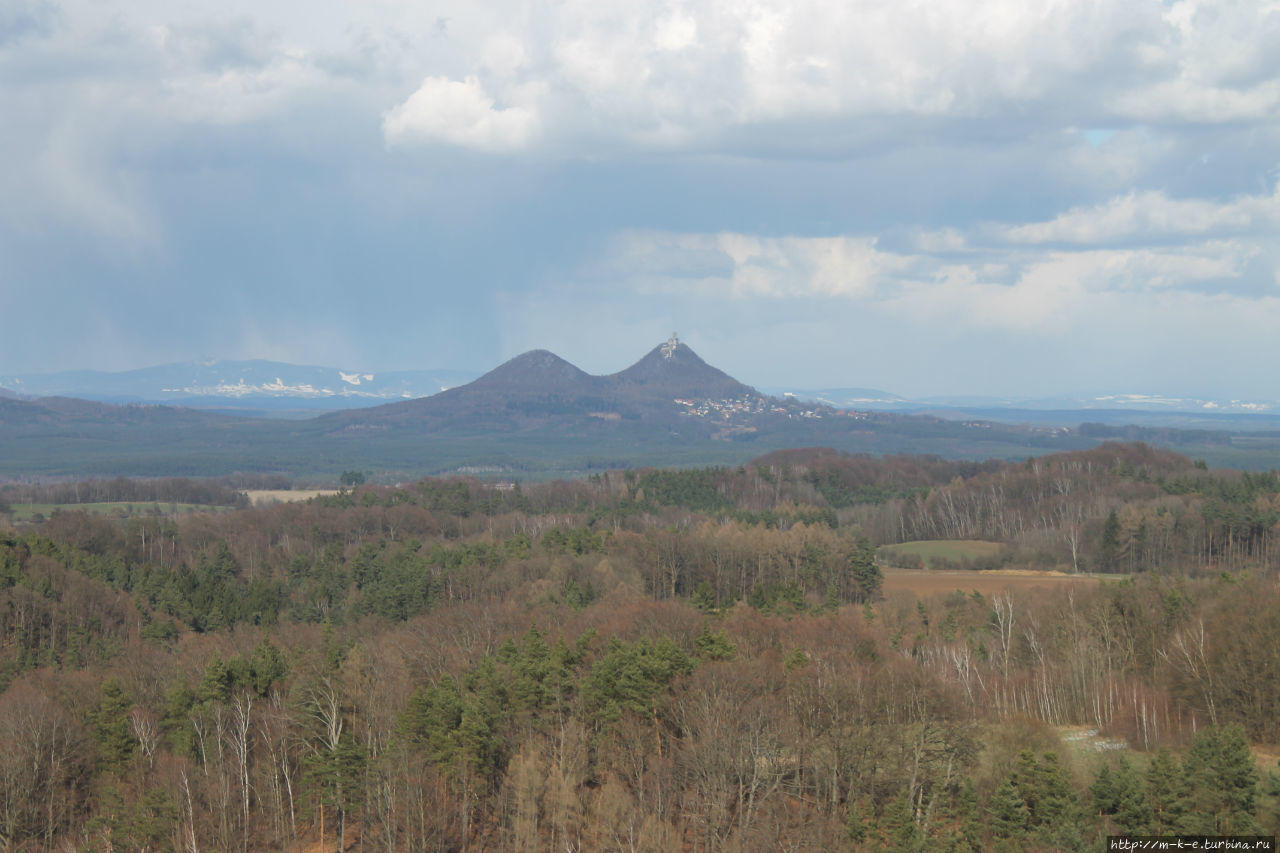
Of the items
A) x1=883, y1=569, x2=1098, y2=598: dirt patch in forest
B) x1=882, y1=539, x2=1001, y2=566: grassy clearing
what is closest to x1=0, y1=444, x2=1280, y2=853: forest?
x1=883, y1=569, x2=1098, y2=598: dirt patch in forest

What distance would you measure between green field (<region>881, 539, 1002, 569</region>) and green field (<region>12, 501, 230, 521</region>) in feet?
283

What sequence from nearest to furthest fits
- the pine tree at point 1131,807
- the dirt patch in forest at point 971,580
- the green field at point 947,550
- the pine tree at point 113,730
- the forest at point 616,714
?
the pine tree at point 1131,807
the forest at point 616,714
the pine tree at point 113,730
the dirt patch in forest at point 971,580
the green field at point 947,550

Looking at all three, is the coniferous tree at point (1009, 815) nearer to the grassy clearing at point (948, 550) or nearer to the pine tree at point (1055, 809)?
the pine tree at point (1055, 809)

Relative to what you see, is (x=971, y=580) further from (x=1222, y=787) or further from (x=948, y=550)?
(x=1222, y=787)

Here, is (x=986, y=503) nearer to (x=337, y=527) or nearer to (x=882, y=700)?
(x=337, y=527)

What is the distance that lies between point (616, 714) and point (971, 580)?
180ft

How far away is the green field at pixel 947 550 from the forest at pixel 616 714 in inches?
851

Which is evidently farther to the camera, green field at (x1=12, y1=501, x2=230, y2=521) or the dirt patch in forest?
green field at (x1=12, y1=501, x2=230, y2=521)

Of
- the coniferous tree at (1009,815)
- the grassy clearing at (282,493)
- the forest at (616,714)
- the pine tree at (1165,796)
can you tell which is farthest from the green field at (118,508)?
the pine tree at (1165,796)

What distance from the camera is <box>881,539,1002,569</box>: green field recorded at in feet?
326

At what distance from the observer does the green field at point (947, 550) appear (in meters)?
99.4

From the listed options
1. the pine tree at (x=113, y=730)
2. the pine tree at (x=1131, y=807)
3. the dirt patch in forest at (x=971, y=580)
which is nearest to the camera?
the pine tree at (x=1131, y=807)

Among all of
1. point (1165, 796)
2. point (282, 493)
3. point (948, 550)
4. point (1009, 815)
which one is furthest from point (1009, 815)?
point (282, 493)

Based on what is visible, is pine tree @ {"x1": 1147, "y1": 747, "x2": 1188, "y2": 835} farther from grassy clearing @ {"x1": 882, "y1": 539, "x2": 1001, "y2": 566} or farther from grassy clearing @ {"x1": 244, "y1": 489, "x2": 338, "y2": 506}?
grassy clearing @ {"x1": 244, "y1": 489, "x2": 338, "y2": 506}
